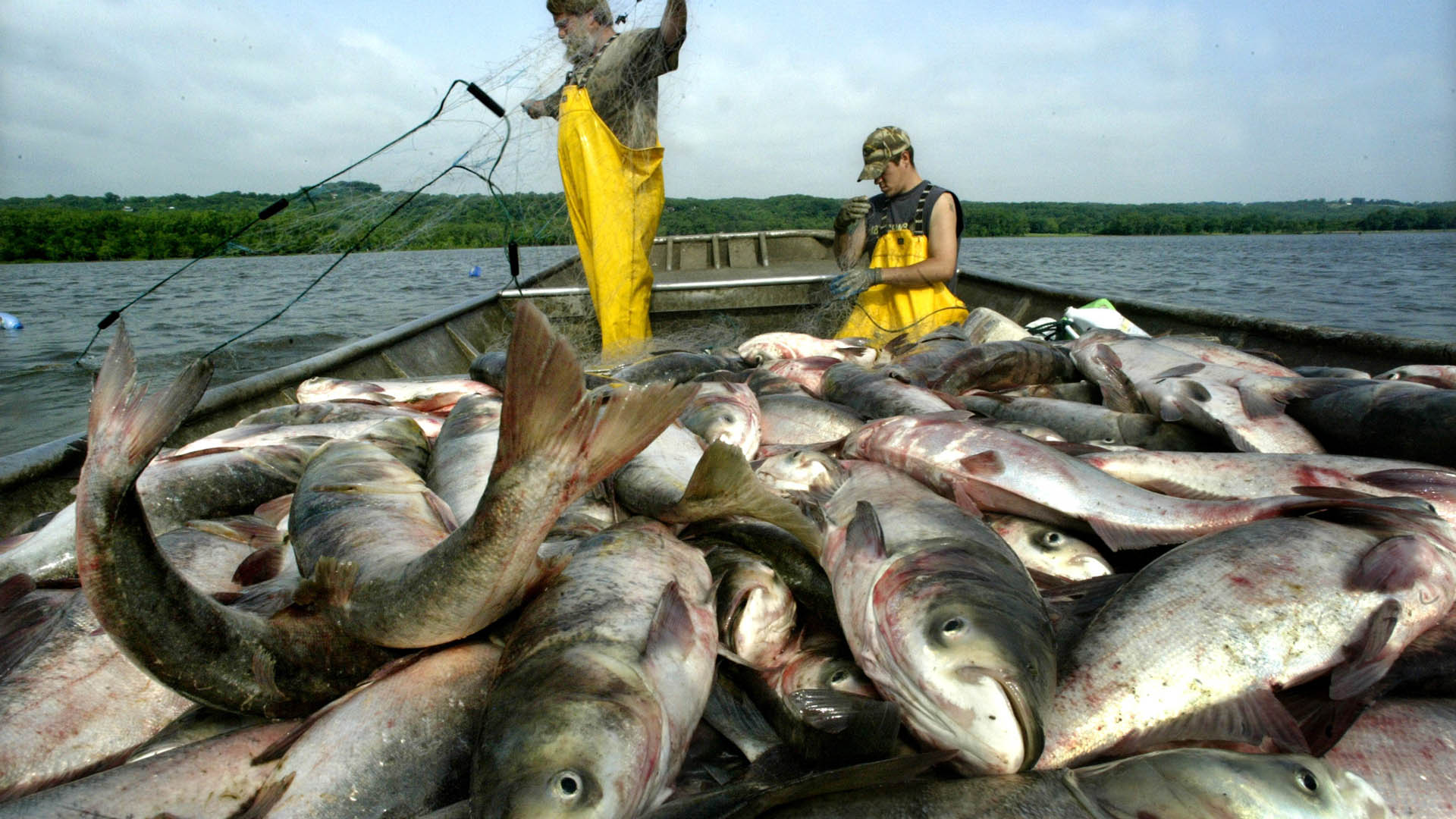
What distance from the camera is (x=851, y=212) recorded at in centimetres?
793

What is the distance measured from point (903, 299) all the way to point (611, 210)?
284 cm

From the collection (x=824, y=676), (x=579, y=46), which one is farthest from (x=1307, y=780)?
(x=579, y=46)

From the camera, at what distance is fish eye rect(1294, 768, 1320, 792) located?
1357mm

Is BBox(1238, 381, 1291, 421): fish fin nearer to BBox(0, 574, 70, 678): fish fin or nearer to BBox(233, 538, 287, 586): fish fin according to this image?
BBox(233, 538, 287, 586): fish fin

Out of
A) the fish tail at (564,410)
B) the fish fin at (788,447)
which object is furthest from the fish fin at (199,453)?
the fish tail at (564,410)

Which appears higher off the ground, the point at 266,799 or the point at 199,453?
the point at 199,453

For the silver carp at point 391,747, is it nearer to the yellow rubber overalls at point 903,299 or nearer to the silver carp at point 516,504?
the silver carp at point 516,504

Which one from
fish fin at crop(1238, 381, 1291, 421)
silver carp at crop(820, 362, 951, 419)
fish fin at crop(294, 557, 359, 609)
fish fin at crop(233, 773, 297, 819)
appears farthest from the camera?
silver carp at crop(820, 362, 951, 419)

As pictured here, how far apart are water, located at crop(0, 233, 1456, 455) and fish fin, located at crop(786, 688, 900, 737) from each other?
7.38m

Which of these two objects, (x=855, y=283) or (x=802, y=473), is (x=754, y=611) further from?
(x=855, y=283)

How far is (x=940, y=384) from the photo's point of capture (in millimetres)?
4266

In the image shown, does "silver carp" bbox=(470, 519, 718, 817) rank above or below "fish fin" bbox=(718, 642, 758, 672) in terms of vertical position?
above

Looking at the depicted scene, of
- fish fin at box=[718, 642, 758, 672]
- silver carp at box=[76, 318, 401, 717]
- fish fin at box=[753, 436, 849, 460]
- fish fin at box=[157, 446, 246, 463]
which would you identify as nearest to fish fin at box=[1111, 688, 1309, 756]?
fish fin at box=[718, 642, 758, 672]

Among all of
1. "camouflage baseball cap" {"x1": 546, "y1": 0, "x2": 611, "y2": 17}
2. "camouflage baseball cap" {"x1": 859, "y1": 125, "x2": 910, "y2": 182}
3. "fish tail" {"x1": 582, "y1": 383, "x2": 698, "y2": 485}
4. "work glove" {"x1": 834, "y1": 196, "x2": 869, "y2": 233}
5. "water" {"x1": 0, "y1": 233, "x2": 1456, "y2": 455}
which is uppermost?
"camouflage baseball cap" {"x1": 546, "y1": 0, "x2": 611, "y2": 17}
